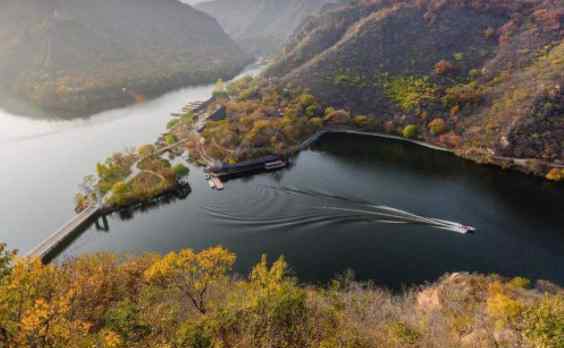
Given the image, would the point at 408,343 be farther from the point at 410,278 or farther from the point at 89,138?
the point at 89,138

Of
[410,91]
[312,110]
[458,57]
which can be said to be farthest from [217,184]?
[458,57]

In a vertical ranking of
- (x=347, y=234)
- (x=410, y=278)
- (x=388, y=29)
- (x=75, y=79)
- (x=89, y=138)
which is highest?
(x=388, y=29)

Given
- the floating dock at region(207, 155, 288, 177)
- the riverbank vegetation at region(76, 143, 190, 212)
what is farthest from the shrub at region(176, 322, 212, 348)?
the floating dock at region(207, 155, 288, 177)

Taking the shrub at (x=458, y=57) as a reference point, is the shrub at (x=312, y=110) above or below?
below

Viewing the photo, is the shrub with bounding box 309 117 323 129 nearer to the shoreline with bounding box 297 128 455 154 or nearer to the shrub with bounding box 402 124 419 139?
the shoreline with bounding box 297 128 455 154

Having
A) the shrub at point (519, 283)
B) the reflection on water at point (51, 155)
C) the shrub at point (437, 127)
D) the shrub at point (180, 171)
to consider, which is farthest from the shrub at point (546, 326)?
the shrub at point (437, 127)

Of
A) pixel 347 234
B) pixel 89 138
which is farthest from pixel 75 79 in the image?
pixel 347 234

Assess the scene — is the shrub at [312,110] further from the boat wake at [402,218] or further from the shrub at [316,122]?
the boat wake at [402,218]
